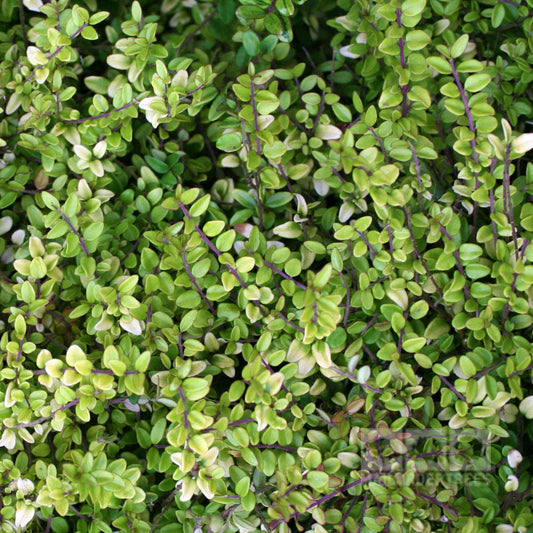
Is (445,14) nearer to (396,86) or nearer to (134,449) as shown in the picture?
(396,86)

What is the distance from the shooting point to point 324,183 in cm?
123

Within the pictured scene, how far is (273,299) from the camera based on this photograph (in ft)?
3.74

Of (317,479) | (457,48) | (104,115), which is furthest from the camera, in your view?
(104,115)

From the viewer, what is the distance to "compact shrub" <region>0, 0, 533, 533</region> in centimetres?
105

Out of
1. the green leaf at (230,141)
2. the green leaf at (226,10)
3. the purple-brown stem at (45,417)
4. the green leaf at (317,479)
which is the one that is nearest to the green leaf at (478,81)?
the green leaf at (230,141)

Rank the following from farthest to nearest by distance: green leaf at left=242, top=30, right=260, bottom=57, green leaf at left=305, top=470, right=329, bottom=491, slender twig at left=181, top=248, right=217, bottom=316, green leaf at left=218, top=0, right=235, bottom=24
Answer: green leaf at left=218, top=0, right=235, bottom=24, green leaf at left=242, top=30, right=260, bottom=57, slender twig at left=181, top=248, right=217, bottom=316, green leaf at left=305, top=470, right=329, bottom=491

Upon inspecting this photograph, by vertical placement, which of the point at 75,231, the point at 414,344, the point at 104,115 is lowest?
the point at 414,344

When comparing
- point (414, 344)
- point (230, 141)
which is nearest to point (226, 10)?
point (230, 141)

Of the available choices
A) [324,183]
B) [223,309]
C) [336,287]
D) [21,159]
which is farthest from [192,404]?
[21,159]

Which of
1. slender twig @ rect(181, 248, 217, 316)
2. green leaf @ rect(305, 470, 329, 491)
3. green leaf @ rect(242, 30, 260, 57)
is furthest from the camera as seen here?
green leaf @ rect(242, 30, 260, 57)

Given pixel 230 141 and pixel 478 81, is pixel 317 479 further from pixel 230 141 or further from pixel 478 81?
pixel 478 81

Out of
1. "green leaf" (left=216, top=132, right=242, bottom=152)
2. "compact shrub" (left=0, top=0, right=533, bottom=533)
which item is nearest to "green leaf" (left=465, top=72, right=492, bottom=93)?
"compact shrub" (left=0, top=0, right=533, bottom=533)

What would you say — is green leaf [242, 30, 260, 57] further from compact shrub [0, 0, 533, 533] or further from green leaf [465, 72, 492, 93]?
green leaf [465, 72, 492, 93]

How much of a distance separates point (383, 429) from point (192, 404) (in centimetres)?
35
